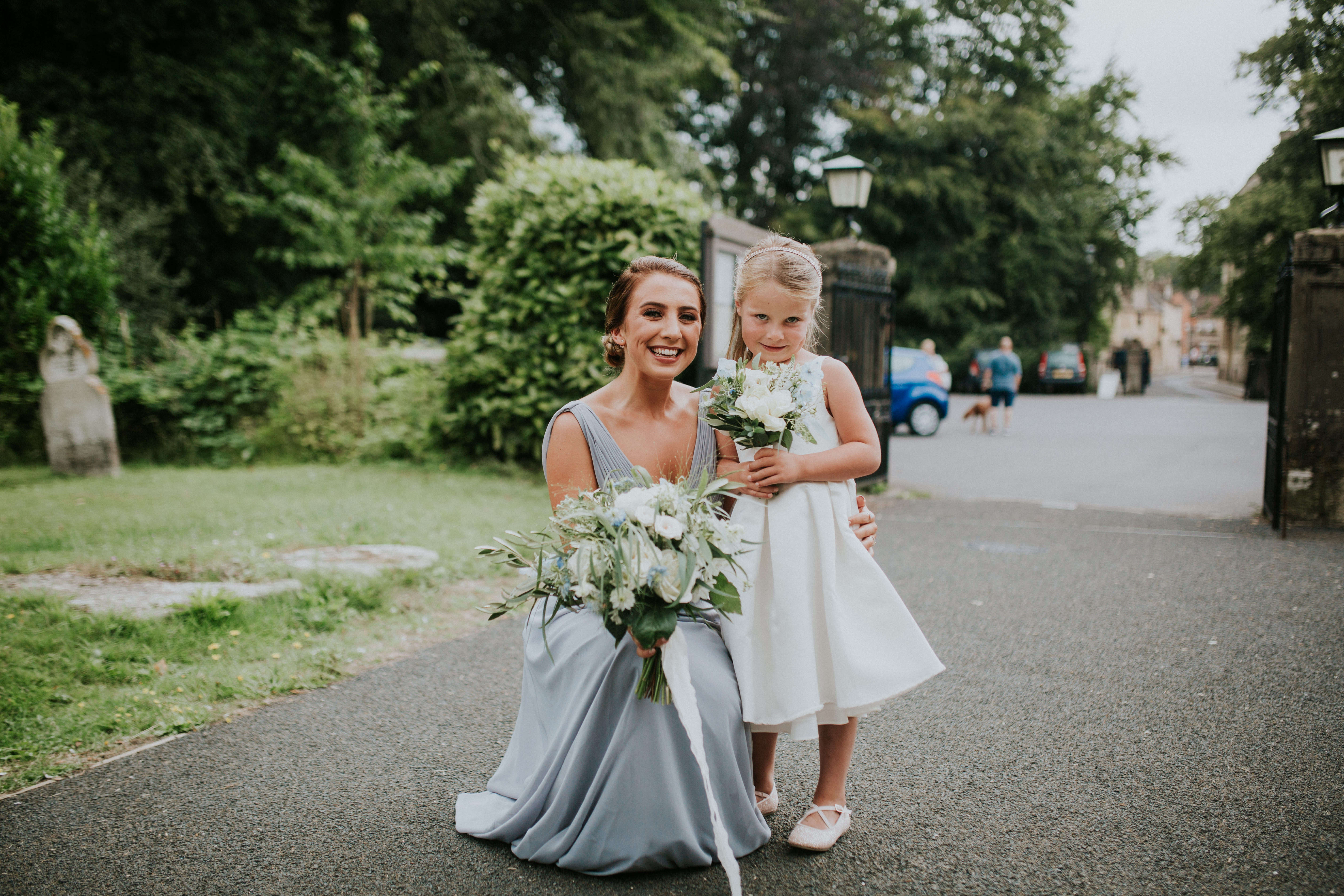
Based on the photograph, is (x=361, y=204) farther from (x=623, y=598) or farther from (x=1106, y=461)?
(x=623, y=598)

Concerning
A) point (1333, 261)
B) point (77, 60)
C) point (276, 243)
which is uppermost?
point (77, 60)

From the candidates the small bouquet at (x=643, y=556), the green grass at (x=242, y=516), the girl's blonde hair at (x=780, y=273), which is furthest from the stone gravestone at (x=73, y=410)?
the girl's blonde hair at (x=780, y=273)

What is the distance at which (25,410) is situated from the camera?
11.4 m

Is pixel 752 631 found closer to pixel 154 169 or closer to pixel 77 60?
pixel 154 169

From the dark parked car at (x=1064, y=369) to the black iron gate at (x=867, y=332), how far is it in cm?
2516

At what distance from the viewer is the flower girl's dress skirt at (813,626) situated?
251cm

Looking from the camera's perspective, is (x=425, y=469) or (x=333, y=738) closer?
(x=333, y=738)

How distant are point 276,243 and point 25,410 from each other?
23.7 feet

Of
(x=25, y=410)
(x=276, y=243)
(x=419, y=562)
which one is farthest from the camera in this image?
(x=276, y=243)

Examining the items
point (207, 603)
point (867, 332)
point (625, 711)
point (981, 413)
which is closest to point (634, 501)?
point (625, 711)

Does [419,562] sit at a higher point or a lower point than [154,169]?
lower

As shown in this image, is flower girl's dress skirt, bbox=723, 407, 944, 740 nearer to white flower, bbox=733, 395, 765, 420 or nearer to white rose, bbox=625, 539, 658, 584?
white flower, bbox=733, 395, 765, 420

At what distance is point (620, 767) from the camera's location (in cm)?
246

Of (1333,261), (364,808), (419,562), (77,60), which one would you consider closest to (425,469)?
(419,562)
